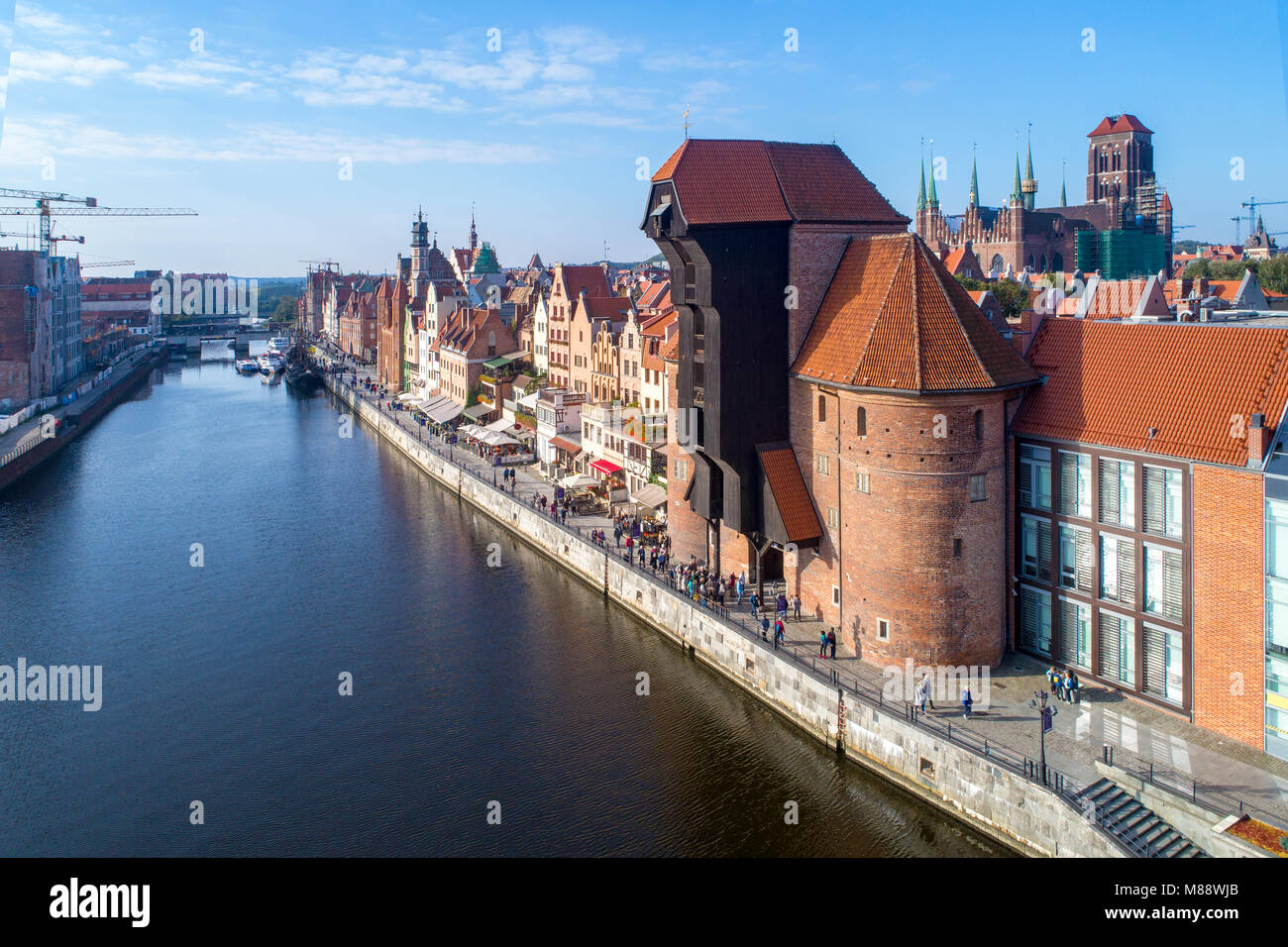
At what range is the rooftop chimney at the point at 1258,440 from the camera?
21.9m

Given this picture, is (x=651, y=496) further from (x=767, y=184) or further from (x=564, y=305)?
(x=564, y=305)

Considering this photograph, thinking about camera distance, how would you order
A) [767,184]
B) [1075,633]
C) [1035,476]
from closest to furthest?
[1075,633] < [1035,476] < [767,184]

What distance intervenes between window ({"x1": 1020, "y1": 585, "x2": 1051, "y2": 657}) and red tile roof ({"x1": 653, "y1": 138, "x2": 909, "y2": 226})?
1304 cm

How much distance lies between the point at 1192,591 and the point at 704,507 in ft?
49.1

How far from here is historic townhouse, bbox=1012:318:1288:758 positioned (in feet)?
72.2

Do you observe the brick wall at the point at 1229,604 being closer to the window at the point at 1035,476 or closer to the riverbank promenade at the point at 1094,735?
the riverbank promenade at the point at 1094,735

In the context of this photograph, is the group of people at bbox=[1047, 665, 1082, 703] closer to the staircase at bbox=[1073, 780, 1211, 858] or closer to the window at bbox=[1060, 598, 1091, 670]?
the window at bbox=[1060, 598, 1091, 670]

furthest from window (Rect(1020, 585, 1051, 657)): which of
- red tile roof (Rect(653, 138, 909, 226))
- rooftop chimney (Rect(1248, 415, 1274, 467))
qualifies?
red tile roof (Rect(653, 138, 909, 226))

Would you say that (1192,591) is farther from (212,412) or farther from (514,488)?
(212,412)

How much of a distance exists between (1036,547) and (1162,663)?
449 centimetres

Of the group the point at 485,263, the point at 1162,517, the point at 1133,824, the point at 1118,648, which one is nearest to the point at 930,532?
the point at 1118,648

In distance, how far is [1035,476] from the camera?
Result: 90.4 ft
